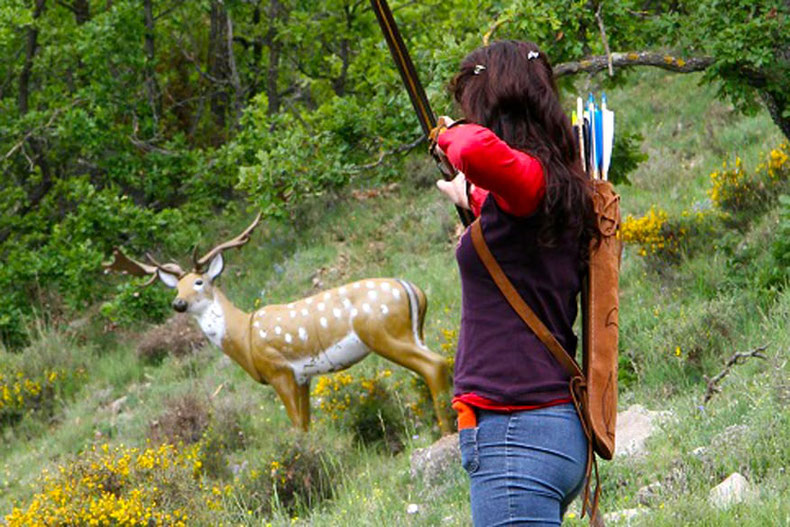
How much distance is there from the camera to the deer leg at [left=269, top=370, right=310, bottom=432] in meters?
9.32

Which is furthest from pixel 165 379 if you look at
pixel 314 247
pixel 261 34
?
pixel 261 34

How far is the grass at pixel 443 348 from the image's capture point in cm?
593

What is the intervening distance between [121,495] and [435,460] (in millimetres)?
2065

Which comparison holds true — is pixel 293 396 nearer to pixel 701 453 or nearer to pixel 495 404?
pixel 701 453

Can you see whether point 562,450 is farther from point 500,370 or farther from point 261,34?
point 261,34

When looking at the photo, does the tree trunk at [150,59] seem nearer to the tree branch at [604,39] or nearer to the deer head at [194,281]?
the deer head at [194,281]

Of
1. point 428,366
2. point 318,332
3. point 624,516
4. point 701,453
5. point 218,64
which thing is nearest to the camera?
point 624,516

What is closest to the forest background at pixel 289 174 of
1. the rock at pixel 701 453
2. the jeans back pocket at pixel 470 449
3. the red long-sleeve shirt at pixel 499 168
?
the rock at pixel 701 453

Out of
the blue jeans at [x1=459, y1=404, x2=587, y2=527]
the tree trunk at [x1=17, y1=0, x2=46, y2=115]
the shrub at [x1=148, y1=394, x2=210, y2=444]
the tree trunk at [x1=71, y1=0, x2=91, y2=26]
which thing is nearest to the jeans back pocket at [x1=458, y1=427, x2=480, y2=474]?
the blue jeans at [x1=459, y1=404, x2=587, y2=527]

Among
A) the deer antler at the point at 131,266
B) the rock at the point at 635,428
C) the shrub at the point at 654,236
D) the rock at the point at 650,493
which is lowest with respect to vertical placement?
the shrub at the point at 654,236

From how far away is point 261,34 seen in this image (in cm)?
1761

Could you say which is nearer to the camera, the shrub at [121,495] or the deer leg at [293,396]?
the shrub at [121,495]

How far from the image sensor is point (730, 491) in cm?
514

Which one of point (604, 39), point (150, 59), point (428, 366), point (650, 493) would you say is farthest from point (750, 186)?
point (150, 59)
